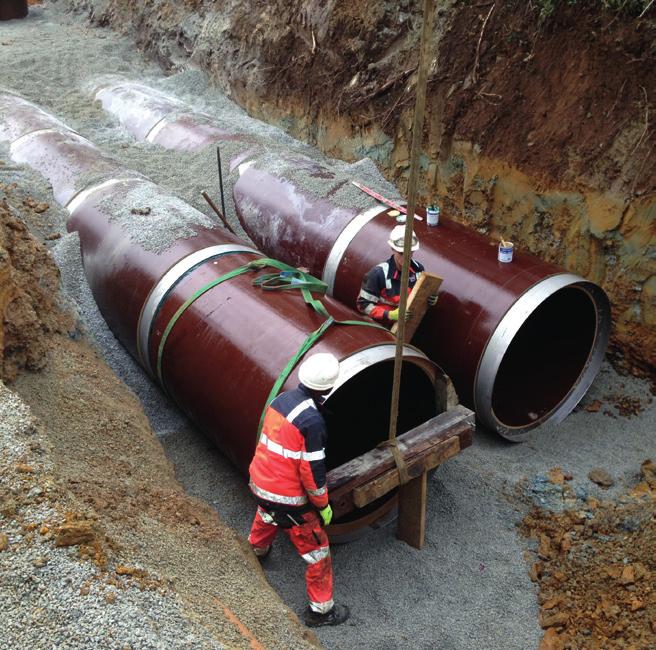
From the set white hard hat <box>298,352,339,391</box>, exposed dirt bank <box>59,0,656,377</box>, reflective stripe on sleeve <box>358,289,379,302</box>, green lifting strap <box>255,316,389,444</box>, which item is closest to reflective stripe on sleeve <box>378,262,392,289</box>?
reflective stripe on sleeve <box>358,289,379,302</box>

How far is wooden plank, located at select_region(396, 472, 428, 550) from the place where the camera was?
4.39 meters

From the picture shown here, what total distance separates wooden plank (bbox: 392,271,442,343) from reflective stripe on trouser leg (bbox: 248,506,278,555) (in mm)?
1661

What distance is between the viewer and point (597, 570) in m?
4.28

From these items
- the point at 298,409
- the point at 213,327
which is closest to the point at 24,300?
the point at 213,327

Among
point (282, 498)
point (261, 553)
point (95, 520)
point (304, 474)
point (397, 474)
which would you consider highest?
point (95, 520)

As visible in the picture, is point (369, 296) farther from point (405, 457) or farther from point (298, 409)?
point (298, 409)

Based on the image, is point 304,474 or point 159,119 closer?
point 304,474

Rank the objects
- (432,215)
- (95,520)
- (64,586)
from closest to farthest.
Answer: (64,586), (95,520), (432,215)

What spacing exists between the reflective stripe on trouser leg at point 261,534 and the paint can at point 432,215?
3157 mm

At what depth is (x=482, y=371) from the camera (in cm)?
519

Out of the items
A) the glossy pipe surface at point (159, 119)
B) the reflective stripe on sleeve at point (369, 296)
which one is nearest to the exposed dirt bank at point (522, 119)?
the glossy pipe surface at point (159, 119)

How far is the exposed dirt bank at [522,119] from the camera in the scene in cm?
597

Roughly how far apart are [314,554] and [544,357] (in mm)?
3461

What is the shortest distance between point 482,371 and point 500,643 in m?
2.02
